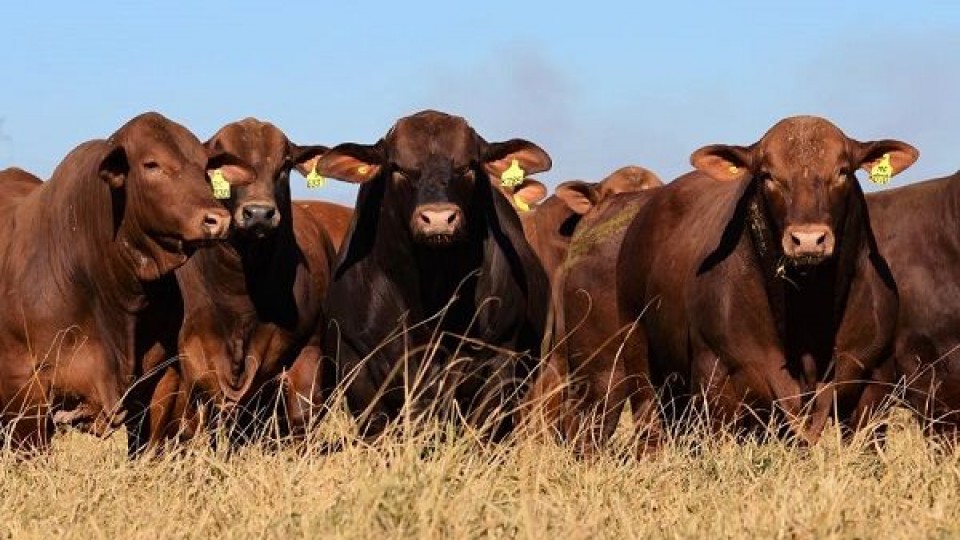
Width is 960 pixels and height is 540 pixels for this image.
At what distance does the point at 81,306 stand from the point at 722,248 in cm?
315

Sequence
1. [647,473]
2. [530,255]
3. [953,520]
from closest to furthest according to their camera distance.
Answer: [953,520]
[647,473]
[530,255]

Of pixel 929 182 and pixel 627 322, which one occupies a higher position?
pixel 929 182

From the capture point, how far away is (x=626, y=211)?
42.4 feet

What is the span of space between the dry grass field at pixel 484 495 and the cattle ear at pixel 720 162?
216cm

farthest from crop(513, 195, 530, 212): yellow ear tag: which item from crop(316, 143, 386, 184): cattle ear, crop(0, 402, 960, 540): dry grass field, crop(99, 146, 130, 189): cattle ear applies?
crop(0, 402, 960, 540): dry grass field

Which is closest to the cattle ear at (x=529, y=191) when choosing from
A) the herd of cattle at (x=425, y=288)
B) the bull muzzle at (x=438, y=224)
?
the herd of cattle at (x=425, y=288)

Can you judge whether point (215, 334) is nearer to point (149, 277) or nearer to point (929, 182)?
point (149, 277)

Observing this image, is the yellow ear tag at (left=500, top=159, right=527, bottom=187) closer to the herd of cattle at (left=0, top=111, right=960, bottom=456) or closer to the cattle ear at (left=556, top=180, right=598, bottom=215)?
the herd of cattle at (left=0, top=111, right=960, bottom=456)

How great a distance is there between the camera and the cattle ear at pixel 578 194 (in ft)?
50.4

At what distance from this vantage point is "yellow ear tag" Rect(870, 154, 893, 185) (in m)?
10.1

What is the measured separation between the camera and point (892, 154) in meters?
10.1

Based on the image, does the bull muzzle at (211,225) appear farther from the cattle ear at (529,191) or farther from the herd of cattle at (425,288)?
the cattle ear at (529,191)

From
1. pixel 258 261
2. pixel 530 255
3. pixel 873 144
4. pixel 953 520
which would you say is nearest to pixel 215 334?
pixel 258 261

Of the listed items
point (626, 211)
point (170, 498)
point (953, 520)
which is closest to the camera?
point (953, 520)
